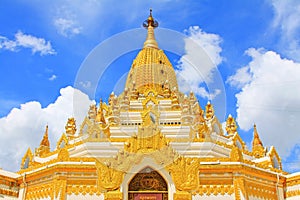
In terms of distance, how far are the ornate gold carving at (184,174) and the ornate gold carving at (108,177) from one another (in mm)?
2262

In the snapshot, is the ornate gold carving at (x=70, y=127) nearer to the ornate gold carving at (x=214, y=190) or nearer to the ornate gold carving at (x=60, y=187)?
the ornate gold carving at (x=60, y=187)

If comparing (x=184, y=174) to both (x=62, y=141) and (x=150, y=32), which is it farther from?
(x=150, y=32)

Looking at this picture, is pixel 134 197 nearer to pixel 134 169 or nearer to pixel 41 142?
pixel 134 169

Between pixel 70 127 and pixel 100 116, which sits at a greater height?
pixel 70 127

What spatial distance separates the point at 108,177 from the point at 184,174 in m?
3.33

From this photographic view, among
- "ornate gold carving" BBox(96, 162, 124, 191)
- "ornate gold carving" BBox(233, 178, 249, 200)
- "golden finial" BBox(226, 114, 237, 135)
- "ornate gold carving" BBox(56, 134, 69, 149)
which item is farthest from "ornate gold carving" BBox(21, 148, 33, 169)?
"ornate gold carving" BBox(233, 178, 249, 200)

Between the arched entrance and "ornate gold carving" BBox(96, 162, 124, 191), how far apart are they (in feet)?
2.14

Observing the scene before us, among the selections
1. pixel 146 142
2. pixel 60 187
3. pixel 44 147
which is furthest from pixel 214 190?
pixel 44 147

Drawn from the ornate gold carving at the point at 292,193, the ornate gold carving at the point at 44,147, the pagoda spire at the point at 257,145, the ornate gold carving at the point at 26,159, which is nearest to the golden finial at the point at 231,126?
the pagoda spire at the point at 257,145

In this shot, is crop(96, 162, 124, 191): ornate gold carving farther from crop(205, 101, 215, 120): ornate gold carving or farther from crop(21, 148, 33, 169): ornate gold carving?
crop(205, 101, 215, 120): ornate gold carving

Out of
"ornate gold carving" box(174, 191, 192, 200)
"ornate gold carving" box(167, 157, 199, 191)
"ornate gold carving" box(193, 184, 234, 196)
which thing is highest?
"ornate gold carving" box(167, 157, 199, 191)

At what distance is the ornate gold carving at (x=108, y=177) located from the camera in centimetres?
1382

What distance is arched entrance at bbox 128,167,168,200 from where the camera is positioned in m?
14.0

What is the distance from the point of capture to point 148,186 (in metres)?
14.2
